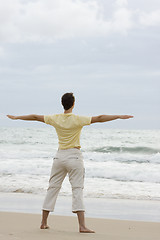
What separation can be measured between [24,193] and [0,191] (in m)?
0.70

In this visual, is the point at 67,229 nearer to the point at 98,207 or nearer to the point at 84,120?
the point at 84,120

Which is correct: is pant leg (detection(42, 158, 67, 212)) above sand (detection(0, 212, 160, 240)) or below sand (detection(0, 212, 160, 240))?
above

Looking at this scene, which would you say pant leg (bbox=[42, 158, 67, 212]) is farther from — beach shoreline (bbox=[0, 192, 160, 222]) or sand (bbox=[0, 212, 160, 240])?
beach shoreline (bbox=[0, 192, 160, 222])

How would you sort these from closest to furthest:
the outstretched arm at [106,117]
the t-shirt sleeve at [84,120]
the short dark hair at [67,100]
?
1. the outstretched arm at [106,117]
2. the t-shirt sleeve at [84,120]
3. the short dark hair at [67,100]

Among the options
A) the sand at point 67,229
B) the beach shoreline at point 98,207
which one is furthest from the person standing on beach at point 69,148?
the beach shoreline at point 98,207

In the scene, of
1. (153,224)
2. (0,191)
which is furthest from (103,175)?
(153,224)

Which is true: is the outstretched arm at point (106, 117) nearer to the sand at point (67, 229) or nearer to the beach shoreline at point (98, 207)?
the sand at point (67, 229)

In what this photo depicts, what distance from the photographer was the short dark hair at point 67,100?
476 cm

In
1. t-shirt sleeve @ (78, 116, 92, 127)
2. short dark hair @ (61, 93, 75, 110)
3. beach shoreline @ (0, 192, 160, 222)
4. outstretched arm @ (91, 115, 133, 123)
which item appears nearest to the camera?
outstretched arm @ (91, 115, 133, 123)

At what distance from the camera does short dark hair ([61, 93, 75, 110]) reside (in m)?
4.76

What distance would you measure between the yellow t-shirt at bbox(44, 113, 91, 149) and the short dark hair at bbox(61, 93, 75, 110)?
111 millimetres

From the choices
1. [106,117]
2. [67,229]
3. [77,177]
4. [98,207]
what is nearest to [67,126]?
[106,117]

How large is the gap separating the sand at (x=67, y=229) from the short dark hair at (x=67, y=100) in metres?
1.57

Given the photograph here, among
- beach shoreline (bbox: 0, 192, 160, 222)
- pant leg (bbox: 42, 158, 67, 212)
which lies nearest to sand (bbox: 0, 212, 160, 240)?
pant leg (bbox: 42, 158, 67, 212)
